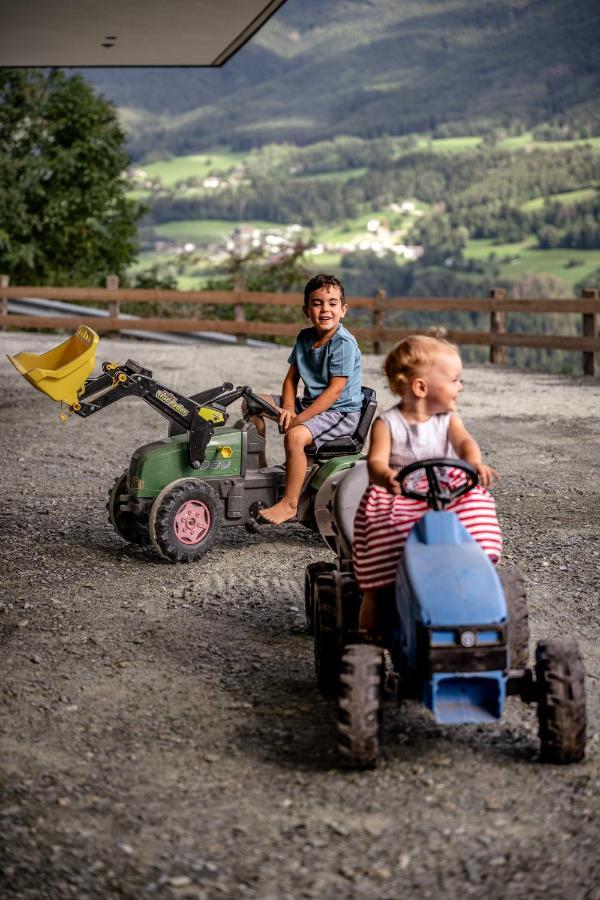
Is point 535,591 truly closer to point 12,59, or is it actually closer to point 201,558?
point 201,558

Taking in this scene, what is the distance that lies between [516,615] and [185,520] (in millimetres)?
2291

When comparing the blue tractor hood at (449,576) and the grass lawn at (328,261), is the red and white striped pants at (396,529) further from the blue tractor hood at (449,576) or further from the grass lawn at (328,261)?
the grass lawn at (328,261)

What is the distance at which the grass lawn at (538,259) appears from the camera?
4241cm

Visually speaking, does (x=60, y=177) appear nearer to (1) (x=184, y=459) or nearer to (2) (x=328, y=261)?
(2) (x=328, y=261)

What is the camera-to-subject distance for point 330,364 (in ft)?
19.4

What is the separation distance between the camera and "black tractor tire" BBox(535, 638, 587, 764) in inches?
137

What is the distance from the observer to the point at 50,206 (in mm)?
32500

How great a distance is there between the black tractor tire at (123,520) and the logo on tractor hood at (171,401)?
49 centimetres

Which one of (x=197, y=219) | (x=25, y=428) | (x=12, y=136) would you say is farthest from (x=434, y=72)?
(x=25, y=428)

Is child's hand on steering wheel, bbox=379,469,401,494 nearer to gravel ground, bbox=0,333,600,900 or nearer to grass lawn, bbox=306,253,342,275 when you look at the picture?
gravel ground, bbox=0,333,600,900

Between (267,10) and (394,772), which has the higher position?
(267,10)

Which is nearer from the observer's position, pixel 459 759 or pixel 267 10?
pixel 459 759

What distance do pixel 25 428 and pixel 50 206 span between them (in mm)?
23091

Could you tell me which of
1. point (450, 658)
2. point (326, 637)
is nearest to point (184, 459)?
point (326, 637)
